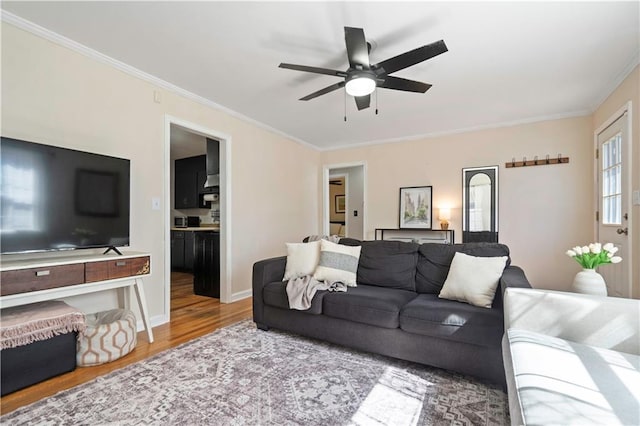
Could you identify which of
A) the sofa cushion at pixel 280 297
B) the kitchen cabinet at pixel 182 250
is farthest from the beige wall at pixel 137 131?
the kitchen cabinet at pixel 182 250

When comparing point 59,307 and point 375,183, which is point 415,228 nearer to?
point 375,183

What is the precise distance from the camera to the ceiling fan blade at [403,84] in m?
2.43

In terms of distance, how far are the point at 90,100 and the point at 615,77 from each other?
496 cm

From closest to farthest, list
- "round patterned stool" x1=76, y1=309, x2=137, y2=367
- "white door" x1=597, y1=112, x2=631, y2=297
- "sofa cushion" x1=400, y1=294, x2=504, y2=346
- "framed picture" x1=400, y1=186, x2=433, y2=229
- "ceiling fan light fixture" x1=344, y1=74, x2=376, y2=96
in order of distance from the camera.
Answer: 1. "sofa cushion" x1=400, y1=294, x2=504, y2=346
2. "round patterned stool" x1=76, y1=309, x2=137, y2=367
3. "ceiling fan light fixture" x1=344, y1=74, x2=376, y2=96
4. "white door" x1=597, y1=112, x2=631, y2=297
5. "framed picture" x1=400, y1=186, x2=433, y2=229

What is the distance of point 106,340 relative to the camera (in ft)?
7.28

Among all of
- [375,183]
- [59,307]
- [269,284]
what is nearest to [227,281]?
[269,284]

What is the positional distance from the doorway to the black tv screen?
182 inches

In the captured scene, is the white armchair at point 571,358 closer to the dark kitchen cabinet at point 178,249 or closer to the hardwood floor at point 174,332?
the hardwood floor at point 174,332

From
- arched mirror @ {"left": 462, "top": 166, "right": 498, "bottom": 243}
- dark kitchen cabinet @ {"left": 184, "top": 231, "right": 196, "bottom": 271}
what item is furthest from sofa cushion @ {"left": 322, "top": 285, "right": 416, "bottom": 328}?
dark kitchen cabinet @ {"left": 184, "top": 231, "right": 196, "bottom": 271}

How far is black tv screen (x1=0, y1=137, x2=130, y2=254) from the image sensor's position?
1.97 meters

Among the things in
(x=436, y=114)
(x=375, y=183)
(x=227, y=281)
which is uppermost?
(x=436, y=114)

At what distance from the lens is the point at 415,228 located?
506cm

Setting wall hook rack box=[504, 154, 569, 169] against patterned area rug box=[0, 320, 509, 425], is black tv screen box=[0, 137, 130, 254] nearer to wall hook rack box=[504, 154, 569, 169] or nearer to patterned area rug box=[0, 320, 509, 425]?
patterned area rug box=[0, 320, 509, 425]

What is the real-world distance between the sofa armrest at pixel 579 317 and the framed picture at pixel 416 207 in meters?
3.34
